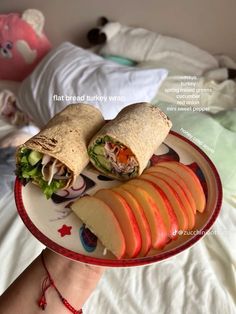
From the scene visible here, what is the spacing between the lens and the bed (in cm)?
102

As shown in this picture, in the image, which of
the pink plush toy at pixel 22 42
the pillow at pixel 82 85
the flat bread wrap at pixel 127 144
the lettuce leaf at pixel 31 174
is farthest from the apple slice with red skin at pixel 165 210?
the pink plush toy at pixel 22 42

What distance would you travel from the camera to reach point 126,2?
1899 millimetres

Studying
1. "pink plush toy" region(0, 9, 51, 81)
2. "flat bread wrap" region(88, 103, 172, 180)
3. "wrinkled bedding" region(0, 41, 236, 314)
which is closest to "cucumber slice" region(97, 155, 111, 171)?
"flat bread wrap" region(88, 103, 172, 180)

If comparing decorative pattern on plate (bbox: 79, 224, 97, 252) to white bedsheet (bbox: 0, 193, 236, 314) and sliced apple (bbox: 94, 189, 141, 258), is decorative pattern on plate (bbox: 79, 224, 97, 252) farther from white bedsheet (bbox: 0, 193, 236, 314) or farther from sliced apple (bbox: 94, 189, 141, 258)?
white bedsheet (bbox: 0, 193, 236, 314)

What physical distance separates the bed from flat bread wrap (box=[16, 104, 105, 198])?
349 mm

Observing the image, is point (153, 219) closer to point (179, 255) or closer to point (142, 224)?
point (142, 224)

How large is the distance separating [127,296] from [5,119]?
1.09 metres

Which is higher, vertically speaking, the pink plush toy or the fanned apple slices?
the fanned apple slices

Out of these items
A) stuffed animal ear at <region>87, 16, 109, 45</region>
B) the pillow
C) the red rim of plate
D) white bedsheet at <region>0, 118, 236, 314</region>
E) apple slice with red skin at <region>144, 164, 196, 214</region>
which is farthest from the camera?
stuffed animal ear at <region>87, 16, 109, 45</region>

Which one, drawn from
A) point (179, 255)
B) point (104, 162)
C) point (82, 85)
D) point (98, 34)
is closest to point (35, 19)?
point (98, 34)

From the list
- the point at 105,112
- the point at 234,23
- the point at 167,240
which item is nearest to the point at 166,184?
the point at 167,240

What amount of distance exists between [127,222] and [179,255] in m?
0.41

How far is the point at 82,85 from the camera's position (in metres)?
1.63

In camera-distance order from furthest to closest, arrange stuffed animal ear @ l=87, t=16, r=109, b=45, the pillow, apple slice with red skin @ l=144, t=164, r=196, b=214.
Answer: stuffed animal ear @ l=87, t=16, r=109, b=45 → the pillow → apple slice with red skin @ l=144, t=164, r=196, b=214
